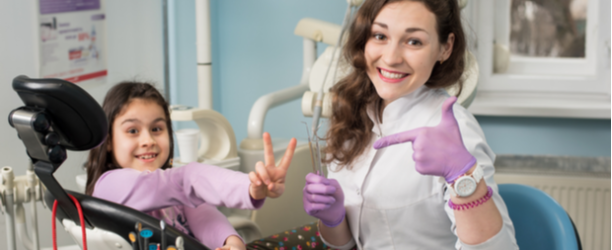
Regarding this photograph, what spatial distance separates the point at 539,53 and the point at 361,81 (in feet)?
4.37

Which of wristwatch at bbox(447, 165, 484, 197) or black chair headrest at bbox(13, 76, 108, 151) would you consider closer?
black chair headrest at bbox(13, 76, 108, 151)

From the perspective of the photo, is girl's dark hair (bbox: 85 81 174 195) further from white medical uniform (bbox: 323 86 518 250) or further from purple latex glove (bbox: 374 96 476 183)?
purple latex glove (bbox: 374 96 476 183)

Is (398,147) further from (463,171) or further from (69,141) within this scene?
(69,141)

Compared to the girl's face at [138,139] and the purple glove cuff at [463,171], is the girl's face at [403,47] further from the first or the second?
the girl's face at [138,139]

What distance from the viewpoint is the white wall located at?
4.81ft

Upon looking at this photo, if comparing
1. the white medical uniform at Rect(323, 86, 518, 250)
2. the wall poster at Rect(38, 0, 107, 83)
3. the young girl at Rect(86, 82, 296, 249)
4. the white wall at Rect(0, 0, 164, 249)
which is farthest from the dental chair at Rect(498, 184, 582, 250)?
the wall poster at Rect(38, 0, 107, 83)

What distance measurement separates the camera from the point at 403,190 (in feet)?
3.92

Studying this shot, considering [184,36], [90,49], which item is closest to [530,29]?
[184,36]

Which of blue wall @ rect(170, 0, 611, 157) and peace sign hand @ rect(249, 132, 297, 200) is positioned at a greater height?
blue wall @ rect(170, 0, 611, 157)

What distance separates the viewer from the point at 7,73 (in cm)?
147

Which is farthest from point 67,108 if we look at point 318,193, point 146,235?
point 318,193

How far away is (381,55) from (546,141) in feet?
4.31

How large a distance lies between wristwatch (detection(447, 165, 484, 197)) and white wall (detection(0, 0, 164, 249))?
3.71 ft

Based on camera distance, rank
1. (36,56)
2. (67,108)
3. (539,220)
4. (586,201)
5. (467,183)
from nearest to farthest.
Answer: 1. (67,108)
2. (467,183)
3. (539,220)
4. (36,56)
5. (586,201)
